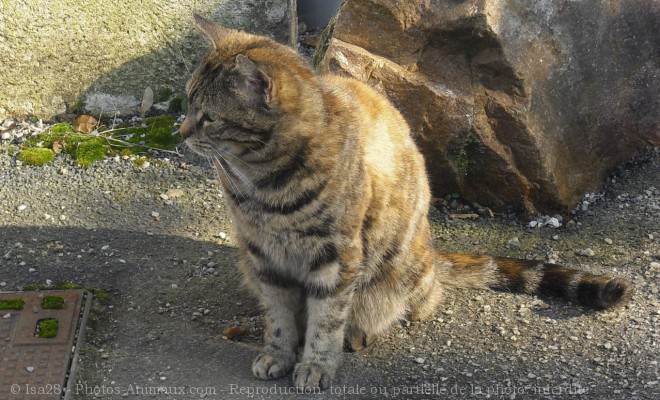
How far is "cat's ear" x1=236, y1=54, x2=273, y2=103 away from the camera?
11.0 ft

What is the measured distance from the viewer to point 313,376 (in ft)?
12.6

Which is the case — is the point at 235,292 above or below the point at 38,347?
above

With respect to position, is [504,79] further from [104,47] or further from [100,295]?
[104,47]

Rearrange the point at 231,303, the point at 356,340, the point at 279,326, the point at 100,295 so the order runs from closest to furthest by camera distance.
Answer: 1. the point at 279,326
2. the point at 356,340
3. the point at 100,295
4. the point at 231,303

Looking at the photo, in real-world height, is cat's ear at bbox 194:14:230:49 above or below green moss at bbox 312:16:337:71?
above

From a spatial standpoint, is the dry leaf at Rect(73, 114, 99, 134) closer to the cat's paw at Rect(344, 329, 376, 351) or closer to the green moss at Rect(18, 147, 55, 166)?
the green moss at Rect(18, 147, 55, 166)

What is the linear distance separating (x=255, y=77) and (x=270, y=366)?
136cm

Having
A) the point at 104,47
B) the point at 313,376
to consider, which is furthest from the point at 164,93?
the point at 313,376

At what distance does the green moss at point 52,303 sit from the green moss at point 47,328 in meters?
0.09

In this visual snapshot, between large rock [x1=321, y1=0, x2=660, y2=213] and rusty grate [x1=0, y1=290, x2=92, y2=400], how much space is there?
6.85ft

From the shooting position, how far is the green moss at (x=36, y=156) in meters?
5.62

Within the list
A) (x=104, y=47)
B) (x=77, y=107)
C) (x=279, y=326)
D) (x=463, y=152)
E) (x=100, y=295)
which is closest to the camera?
(x=279, y=326)

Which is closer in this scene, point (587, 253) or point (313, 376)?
point (313, 376)

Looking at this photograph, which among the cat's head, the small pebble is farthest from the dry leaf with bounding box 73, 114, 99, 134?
the small pebble
